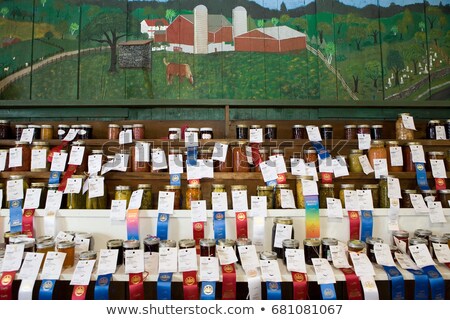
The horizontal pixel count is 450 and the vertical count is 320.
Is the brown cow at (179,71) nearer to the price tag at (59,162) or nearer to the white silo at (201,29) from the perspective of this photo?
the white silo at (201,29)

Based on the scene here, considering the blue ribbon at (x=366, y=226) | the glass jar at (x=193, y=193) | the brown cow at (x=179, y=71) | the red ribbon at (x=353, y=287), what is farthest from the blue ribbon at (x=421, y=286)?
the brown cow at (x=179, y=71)

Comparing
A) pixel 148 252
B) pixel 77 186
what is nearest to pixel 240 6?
pixel 77 186

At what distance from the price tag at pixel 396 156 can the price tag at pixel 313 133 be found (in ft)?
1.41

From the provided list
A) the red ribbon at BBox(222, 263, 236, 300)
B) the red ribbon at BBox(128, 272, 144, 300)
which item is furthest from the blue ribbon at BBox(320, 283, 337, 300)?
the red ribbon at BBox(128, 272, 144, 300)

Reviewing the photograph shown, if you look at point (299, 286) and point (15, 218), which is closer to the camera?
point (299, 286)

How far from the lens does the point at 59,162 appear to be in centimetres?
194

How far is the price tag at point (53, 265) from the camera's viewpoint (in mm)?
1374

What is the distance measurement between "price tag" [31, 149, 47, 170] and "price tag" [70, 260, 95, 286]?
0.83m

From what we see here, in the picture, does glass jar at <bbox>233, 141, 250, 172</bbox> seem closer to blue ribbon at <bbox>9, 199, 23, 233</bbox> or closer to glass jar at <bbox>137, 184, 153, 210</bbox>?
glass jar at <bbox>137, 184, 153, 210</bbox>

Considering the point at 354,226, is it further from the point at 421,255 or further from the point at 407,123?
the point at 407,123

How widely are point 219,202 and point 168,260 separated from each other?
0.46 m

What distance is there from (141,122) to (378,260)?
1.70 metres

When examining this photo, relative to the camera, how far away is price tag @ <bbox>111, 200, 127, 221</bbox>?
1755mm

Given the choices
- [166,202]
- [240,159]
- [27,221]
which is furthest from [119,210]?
[240,159]
